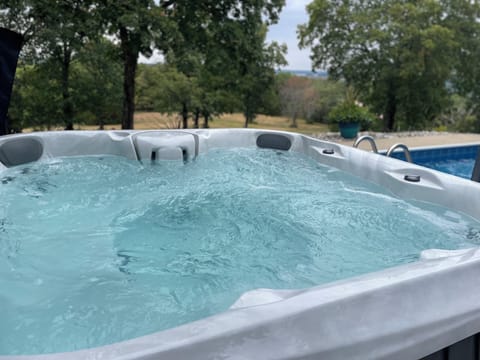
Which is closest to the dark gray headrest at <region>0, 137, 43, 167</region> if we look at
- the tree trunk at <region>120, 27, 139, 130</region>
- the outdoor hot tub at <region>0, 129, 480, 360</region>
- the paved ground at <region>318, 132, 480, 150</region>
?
the outdoor hot tub at <region>0, 129, 480, 360</region>

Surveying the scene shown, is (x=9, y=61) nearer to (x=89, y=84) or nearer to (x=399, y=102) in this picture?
(x=89, y=84)

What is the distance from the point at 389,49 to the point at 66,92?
6.36 meters

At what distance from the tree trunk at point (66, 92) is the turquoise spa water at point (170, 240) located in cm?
446

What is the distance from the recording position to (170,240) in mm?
1613

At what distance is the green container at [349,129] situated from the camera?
5.96m

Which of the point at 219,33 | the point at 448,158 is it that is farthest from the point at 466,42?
the point at 219,33

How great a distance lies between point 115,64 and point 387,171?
233 inches

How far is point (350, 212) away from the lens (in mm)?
1894

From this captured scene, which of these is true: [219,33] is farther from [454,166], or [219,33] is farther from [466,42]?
[466,42]

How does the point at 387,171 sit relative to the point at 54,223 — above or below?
above

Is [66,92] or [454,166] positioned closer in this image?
[454,166]

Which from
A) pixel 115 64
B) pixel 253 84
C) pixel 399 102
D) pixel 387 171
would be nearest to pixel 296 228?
pixel 387 171

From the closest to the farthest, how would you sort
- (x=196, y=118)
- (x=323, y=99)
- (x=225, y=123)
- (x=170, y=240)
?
(x=170, y=240) → (x=196, y=118) → (x=225, y=123) → (x=323, y=99)

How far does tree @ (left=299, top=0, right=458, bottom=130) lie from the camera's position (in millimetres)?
8008
